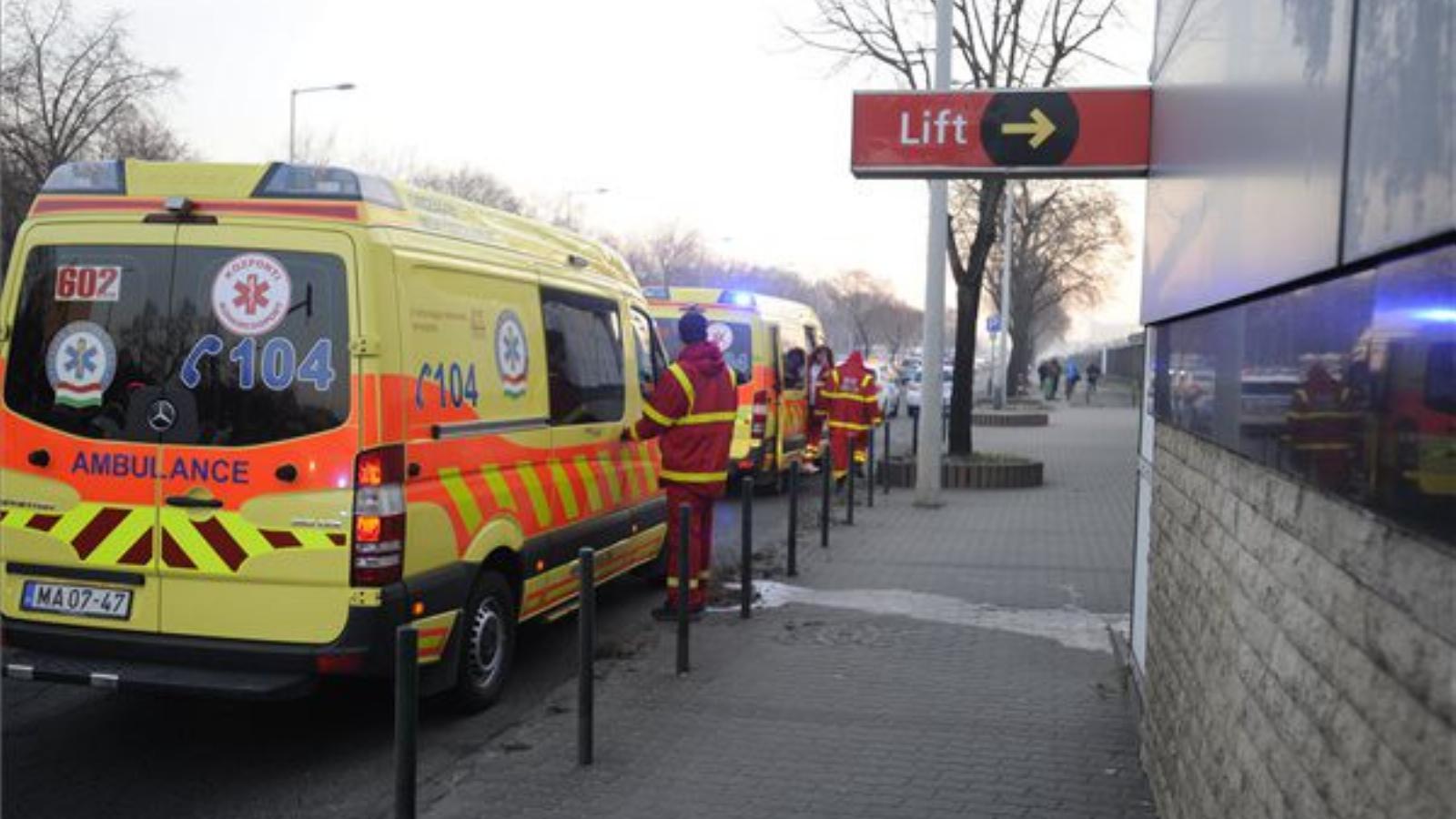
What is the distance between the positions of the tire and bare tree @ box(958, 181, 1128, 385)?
2938 cm

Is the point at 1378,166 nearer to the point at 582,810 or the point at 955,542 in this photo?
the point at 582,810

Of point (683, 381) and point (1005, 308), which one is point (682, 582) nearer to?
point (683, 381)

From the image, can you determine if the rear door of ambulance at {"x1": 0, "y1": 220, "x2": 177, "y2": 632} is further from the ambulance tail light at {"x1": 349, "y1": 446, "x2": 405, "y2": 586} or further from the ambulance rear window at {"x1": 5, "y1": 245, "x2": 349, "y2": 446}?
the ambulance tail light at {"x1": 349, "y1": 446, "x2": 405, "y2": 586}

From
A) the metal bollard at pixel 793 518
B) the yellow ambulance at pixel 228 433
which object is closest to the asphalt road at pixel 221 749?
the yellow ambulance at pixel 228 433

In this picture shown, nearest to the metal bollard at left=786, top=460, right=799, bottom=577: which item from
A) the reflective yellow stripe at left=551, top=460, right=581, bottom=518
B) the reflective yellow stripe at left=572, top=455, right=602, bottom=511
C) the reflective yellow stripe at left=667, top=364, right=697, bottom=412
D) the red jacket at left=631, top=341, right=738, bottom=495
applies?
the red jacket at left=631, top=341, right=738, bottom=495

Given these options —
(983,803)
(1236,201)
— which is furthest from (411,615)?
(1236,201)

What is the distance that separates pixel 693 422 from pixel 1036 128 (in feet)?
9.24

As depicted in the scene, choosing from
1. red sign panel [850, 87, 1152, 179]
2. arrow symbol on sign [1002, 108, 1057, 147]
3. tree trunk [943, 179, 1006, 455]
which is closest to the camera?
red sign panel [850, 87, 1152, 179]

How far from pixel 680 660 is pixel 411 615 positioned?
1837 mm

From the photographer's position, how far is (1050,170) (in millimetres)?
5953

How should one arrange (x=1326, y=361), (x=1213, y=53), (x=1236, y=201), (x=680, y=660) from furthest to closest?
(x=680, y=660) → (x=1213, y=53) → (x=1236, y=201) → (x=1326, y=361)

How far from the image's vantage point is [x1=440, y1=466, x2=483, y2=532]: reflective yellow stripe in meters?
5.39

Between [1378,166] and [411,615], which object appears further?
[411,615]

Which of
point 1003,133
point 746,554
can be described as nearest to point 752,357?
point 746,554
